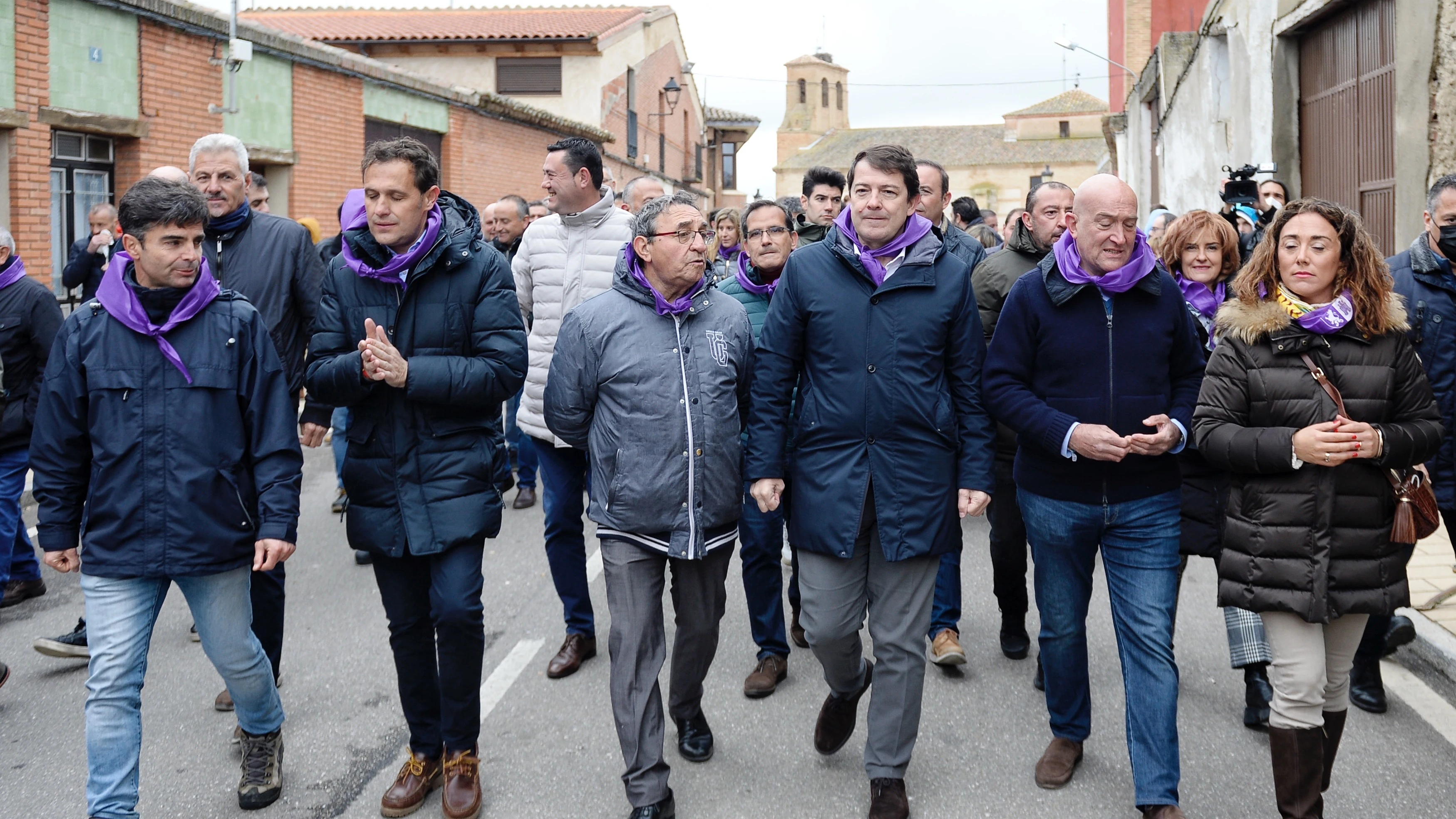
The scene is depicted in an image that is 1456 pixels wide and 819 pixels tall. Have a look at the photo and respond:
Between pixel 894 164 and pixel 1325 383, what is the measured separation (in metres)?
1.44

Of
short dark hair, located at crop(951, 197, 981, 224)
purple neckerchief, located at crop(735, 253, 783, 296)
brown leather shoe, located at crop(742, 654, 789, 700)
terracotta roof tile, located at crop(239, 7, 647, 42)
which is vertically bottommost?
brown leather shoe, located at crop(742, 654, 789, 700)

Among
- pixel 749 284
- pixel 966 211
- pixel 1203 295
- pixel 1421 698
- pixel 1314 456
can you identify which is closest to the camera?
pixel 1314 456

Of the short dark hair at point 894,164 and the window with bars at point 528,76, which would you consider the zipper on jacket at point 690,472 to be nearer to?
the short dark hair at point 894,164

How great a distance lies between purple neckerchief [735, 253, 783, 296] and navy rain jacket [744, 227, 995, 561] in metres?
1.32

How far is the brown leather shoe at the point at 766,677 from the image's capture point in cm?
493

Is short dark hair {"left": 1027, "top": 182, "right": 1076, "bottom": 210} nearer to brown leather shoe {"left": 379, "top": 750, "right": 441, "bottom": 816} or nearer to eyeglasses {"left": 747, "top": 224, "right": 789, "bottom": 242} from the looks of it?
eyeglasses {"left": 747, "top": 224, "right": 789, "bottom": 242}

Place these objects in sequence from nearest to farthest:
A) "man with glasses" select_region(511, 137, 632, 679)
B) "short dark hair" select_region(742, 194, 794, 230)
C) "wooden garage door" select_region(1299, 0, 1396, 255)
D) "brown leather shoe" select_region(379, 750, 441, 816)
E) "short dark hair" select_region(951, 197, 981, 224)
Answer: "brown leather shoe" select_region(379, 750, 441, 816) < "man with glasses" select_region(511, 137, 632, 679) < "short dark hair" select_region(742, 194, 794, 230) < "wooden garage door" select_region(1299, 0, 1396, 255) < "short dark hair" select_region(951, 197, 981, 224)

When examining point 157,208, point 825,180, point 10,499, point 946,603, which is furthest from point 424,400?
point 825,180

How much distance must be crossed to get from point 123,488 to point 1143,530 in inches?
123

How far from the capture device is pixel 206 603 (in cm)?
376

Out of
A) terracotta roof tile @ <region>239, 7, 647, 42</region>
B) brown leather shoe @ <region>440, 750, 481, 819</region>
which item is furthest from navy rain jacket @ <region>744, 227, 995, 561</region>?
terracotta roof tile @ <region>239, 7, 647, 42</region>

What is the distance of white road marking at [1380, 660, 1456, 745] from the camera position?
179 inches

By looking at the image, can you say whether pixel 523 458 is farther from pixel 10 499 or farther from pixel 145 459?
pixel 145 459

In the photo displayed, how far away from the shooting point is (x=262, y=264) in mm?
4840
